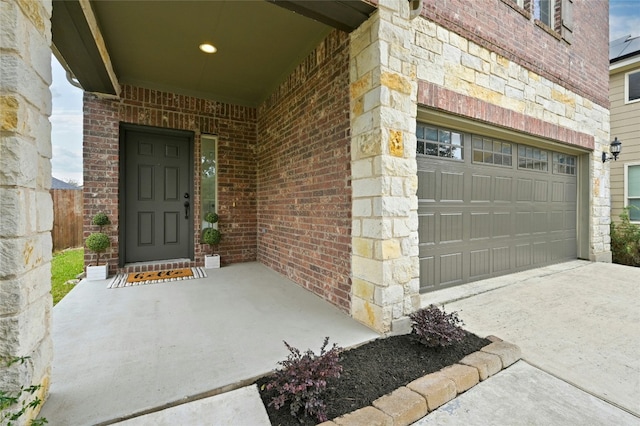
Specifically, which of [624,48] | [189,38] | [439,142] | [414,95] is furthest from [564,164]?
[189,38]

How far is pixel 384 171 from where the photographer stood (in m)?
2.21

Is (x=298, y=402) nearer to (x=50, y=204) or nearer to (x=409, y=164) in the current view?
(x=50, y=204)

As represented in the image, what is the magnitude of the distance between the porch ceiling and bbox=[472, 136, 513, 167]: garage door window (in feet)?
7.41

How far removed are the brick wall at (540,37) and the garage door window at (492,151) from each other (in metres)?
1.04

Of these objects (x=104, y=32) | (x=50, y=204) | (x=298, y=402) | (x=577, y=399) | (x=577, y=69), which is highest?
(x=577, y=69)

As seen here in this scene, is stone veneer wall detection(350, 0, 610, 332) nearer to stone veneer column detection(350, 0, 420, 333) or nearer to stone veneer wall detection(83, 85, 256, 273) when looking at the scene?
stone veneer column detection(350, 0, 420, 333)

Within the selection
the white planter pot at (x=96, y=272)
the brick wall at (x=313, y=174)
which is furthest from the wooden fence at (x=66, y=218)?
the brick wall at (x=313, y=174)

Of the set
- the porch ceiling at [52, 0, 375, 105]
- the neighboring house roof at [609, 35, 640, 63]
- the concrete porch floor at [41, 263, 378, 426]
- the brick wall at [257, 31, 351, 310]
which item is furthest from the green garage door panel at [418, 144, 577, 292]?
the neighboring house roof at [609, 35, 640, 63]

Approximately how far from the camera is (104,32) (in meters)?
2.91

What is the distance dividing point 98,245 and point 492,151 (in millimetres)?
5387

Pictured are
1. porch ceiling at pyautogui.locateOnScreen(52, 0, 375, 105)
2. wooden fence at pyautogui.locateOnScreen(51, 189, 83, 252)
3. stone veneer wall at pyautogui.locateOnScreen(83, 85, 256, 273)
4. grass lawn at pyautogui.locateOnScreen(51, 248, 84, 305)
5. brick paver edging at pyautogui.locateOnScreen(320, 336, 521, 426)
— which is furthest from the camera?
wooden fence at pyautogui.locateOnScreen(51, 189, 83, 252)

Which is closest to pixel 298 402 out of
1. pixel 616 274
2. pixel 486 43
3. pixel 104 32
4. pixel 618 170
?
pixel 104 32

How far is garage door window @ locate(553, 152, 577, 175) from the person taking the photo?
15.8ft

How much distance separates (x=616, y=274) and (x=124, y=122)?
24.9 feet
